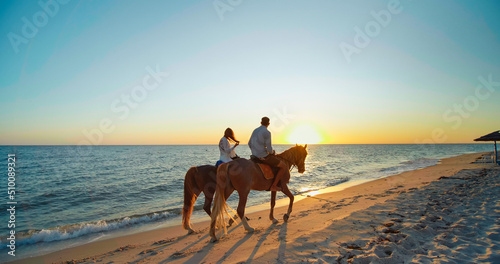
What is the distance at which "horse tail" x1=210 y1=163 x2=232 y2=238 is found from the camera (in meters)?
5.42

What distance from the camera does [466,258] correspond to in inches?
145

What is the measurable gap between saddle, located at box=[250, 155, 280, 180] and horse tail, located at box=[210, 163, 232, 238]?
94cm

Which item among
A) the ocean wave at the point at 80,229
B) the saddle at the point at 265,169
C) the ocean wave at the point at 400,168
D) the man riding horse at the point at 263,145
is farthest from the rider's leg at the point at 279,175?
the ocean wave at the point at 400,168

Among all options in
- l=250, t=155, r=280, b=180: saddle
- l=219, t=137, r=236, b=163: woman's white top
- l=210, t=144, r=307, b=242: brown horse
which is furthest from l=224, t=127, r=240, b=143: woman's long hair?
l=210, t=144, r=307, b=242: brown horse

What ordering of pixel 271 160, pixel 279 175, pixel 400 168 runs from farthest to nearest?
pixel 400 168 < pixel 279 175 < pixel 271 160

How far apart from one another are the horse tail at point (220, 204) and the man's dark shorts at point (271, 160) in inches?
49.1

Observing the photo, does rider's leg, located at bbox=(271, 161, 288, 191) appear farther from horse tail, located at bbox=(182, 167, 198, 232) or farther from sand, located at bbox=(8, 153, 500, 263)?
horse tail, located at bbox=(182, 167, 198, 232)

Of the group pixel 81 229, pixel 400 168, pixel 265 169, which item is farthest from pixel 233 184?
pixel 400 168

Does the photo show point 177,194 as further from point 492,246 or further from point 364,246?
point 492,246

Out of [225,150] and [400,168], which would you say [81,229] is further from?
[400,168]

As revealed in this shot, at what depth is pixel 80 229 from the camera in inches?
295

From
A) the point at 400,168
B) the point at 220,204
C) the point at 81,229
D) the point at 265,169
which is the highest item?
the point at 265,169

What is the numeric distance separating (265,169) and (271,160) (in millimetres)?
314

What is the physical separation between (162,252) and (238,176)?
2356mm
